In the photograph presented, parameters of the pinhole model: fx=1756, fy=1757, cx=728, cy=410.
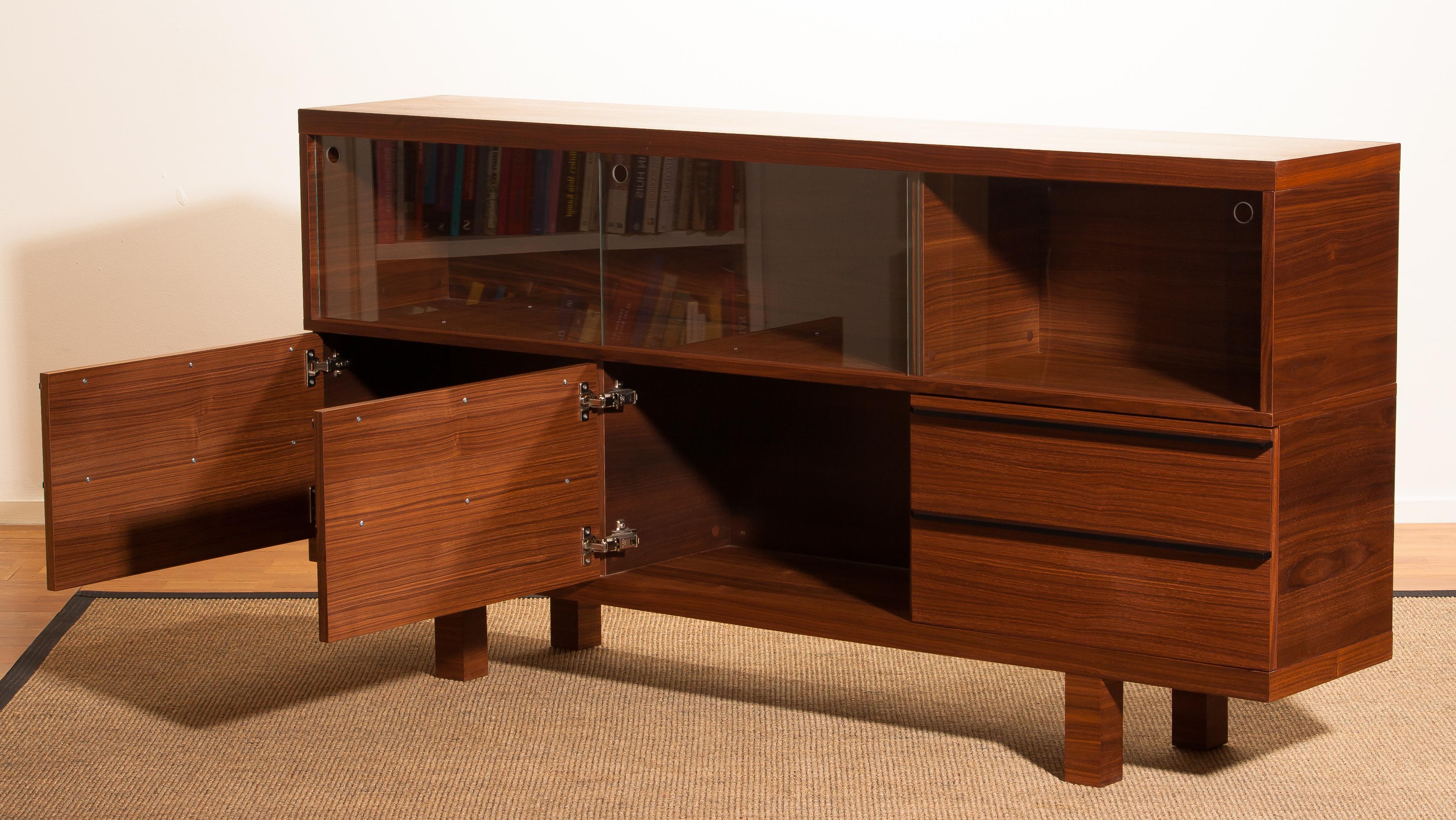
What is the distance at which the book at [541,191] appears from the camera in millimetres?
2691

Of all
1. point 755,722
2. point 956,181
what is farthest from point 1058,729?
point 956,181

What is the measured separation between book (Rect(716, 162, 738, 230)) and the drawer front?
52cm

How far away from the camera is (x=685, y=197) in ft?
8.52

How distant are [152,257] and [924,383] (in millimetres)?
2392

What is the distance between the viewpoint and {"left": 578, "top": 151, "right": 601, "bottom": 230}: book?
2.65 metres

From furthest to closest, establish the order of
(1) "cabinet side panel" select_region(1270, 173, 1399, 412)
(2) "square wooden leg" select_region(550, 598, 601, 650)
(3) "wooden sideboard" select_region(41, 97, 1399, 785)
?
1. (2) "square wooden leg" select_region(550, 598, 601, 650)
2. (3) "wooden sideboard" select_region(41, 97, 1399, 785)
3. (1) "cabinet side panel" select_region(1270, 173, 1399, 412)

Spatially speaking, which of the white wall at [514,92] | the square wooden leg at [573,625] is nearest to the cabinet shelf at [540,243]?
the square wooden leg at [573,625]

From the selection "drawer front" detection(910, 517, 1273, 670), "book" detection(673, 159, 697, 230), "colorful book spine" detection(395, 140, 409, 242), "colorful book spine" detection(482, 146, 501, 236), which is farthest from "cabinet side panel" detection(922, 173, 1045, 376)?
"colorful book spine" detection(395, 140, 409, 242)

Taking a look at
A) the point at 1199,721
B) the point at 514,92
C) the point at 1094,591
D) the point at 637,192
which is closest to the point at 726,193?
the point at 637,192

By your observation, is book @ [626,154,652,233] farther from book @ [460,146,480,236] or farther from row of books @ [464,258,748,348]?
book @ [460,146,480,236]

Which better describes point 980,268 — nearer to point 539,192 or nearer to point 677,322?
point 677,322

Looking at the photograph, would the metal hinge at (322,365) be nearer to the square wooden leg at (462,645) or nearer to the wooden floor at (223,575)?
the square wooden leg at (462,645)

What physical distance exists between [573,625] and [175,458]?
80 centimetres

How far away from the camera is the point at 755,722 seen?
9.15 ft
